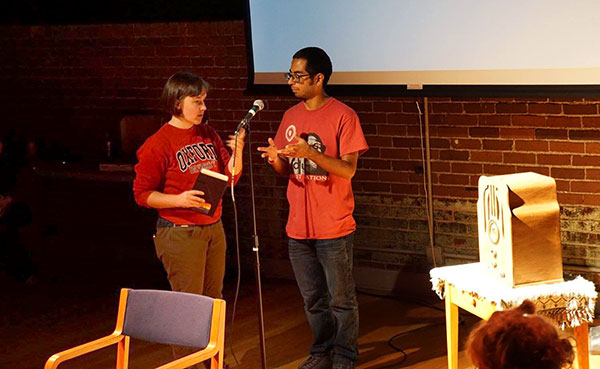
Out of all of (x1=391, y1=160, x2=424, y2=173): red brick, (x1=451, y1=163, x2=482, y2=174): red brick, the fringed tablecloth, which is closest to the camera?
the fringed tablecloth

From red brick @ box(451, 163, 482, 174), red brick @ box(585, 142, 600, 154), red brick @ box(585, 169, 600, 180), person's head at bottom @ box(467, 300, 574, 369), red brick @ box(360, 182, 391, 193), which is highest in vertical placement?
red brick @ box(585, 142, 600, 154)

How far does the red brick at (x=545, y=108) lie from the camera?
4.93m

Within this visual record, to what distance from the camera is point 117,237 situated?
272 inches

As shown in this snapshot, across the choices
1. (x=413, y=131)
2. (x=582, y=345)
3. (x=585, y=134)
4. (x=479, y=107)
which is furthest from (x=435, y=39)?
(x=582, y=345)

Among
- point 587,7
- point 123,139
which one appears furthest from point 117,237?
point 587,7

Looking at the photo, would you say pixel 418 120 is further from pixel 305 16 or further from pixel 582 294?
pixel 582 294

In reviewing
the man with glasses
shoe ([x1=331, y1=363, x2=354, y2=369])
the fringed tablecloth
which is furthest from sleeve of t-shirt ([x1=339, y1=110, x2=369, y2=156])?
shoe ([x1=331, y1=363, x2=354, y2=369])

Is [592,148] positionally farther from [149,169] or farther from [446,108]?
[149,169]

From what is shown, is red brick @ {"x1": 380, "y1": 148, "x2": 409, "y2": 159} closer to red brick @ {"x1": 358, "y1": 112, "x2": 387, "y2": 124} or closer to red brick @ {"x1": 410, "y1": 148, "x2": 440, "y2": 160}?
red brick @ {"x1": 410, "y1": 148, "x2": 440, "y2": 160}

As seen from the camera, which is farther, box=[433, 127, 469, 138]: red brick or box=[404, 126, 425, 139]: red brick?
box=[404, 126, 425, 139]: red brick

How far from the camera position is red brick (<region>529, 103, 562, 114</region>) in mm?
4934

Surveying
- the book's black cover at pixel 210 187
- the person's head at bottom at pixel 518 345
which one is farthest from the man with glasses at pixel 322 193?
the person's head at bottom at pixel 518 345

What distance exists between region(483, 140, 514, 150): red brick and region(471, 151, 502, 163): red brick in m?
0.03

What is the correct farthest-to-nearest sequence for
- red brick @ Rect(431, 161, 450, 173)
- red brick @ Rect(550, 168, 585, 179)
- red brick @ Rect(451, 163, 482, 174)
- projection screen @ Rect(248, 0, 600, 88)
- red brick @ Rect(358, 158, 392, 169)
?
red brick @ Rect(358, 158, 392, 169) → red brick @ Rect(431, 161, 450, 173) → red brick @ Rect(451, 163, 482, 174) → red brick @ Rect(550, 168, 585, 179) → projection screen @ Rect(248, 0, 600, 88)
